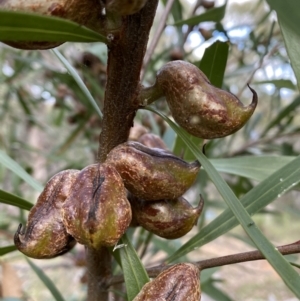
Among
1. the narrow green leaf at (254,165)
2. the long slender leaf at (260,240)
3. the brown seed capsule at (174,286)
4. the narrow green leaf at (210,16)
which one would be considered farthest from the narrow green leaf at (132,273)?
the narrow green leaf at (210,16)

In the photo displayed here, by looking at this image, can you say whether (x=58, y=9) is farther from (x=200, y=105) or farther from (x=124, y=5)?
(x=200, y=105)

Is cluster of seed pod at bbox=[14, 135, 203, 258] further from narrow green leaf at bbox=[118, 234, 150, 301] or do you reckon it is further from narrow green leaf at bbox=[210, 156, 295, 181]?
narrow green leaf at bbox=[210, 156, 295, 181]

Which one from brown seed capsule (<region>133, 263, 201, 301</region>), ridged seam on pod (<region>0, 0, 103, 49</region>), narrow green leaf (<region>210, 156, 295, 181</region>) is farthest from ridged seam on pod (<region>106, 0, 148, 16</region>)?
Answer: narrow green leaf (<region>210, 156, 295, 181</region>)

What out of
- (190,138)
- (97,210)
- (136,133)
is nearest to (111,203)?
(97,210)

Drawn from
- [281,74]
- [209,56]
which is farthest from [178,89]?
[281,74]

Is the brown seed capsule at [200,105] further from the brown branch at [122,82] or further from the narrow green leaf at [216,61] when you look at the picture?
the narrow green leaf at [216,61]

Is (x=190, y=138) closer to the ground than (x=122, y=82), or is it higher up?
closer to the ground

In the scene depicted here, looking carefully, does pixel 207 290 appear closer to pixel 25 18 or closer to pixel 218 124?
pixel 218 124
